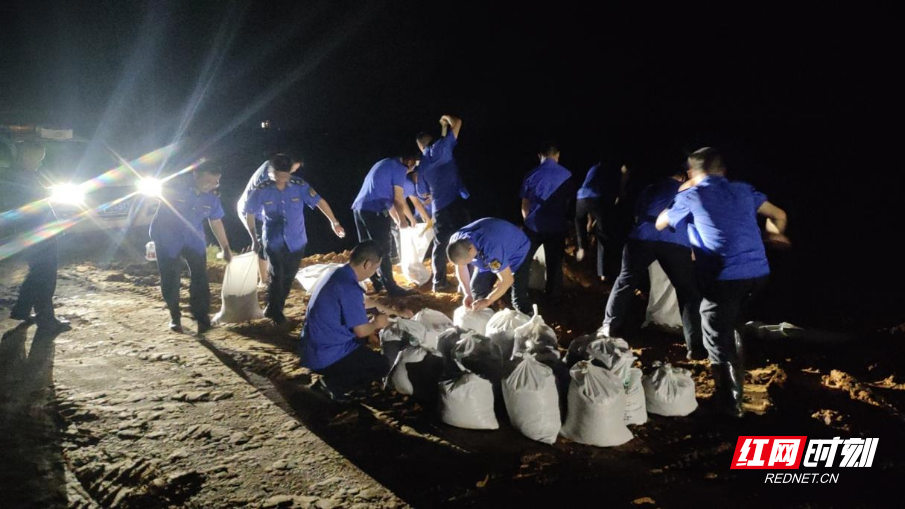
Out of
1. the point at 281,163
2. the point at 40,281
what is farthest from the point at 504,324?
the point at 40,281

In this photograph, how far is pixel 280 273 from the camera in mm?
4691

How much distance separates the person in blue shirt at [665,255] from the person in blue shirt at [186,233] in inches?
146

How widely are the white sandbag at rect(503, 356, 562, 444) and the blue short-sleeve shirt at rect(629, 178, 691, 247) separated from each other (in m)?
1.60

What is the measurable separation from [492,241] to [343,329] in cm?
125

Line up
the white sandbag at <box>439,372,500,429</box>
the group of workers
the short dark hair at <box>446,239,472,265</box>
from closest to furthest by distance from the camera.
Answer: the white sandbag at <box>439,372,500,429</box> < the group of workers < the short dark hair at <box>446,239,472,265</box>

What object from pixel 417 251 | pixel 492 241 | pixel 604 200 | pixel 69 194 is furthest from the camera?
pixel 69 194

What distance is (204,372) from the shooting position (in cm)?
371

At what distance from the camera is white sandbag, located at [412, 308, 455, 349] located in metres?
3.45

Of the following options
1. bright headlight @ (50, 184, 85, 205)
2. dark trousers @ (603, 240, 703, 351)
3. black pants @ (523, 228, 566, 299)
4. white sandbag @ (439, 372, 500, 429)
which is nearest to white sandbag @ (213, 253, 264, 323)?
black pants @ (523, 228, 566, 299)

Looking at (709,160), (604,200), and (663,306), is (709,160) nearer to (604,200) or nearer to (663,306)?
(663,306)

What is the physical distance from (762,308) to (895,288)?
0.98m

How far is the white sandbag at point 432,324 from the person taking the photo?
345 cm

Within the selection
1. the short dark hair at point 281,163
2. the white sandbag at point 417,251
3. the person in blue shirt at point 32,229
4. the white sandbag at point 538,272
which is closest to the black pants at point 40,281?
the person in blue shirt at point 32,229

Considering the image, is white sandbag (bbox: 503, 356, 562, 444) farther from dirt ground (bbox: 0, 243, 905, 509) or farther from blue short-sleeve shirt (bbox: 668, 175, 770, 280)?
blue short-sleeve shirt (bbox: 668, 175, 770, 280)
